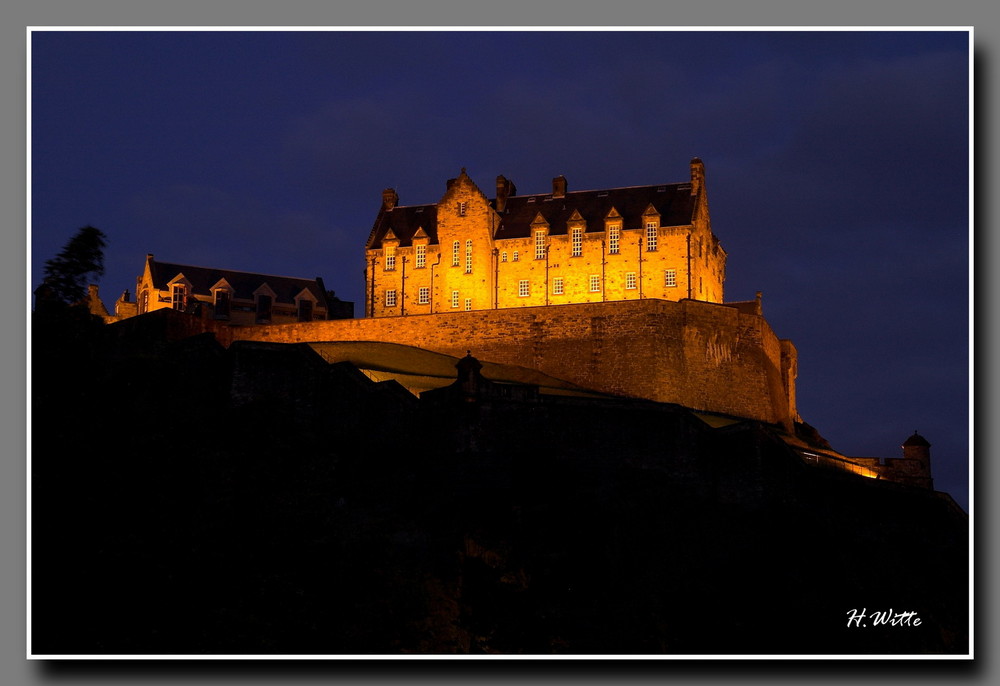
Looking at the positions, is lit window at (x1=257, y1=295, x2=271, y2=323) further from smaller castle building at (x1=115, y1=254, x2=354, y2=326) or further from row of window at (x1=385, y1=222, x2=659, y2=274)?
row of window at (x1=385, y1=222, x2=659, y2=274)

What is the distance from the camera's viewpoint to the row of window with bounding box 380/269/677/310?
188ft

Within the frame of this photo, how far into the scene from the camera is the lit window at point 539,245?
59250 mm

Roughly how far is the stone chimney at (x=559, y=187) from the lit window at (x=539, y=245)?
2.67 meters

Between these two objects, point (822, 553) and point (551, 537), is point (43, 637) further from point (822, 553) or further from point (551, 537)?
point (822, 553)

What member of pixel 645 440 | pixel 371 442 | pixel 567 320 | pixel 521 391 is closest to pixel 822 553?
pixel 645 440

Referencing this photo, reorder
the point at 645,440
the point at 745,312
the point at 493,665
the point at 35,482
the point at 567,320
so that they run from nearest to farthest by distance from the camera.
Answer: the point at 493,665 → the point at 35,482 → the point at 645,440 → the point at 567,320 → the point at 745,312

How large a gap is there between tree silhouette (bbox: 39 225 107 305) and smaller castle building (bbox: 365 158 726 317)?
3177 cm

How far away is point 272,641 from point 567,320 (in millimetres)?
25390

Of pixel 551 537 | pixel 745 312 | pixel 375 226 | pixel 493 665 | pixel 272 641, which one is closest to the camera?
pixel 493 665

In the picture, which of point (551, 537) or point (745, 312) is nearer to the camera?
point (551, 537)

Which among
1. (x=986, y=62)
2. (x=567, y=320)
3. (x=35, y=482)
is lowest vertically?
(x=35, y=482)

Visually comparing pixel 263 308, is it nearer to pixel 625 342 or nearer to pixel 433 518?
pixel 625 342

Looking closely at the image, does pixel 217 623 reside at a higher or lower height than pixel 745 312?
lower

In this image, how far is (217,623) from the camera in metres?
30.6
